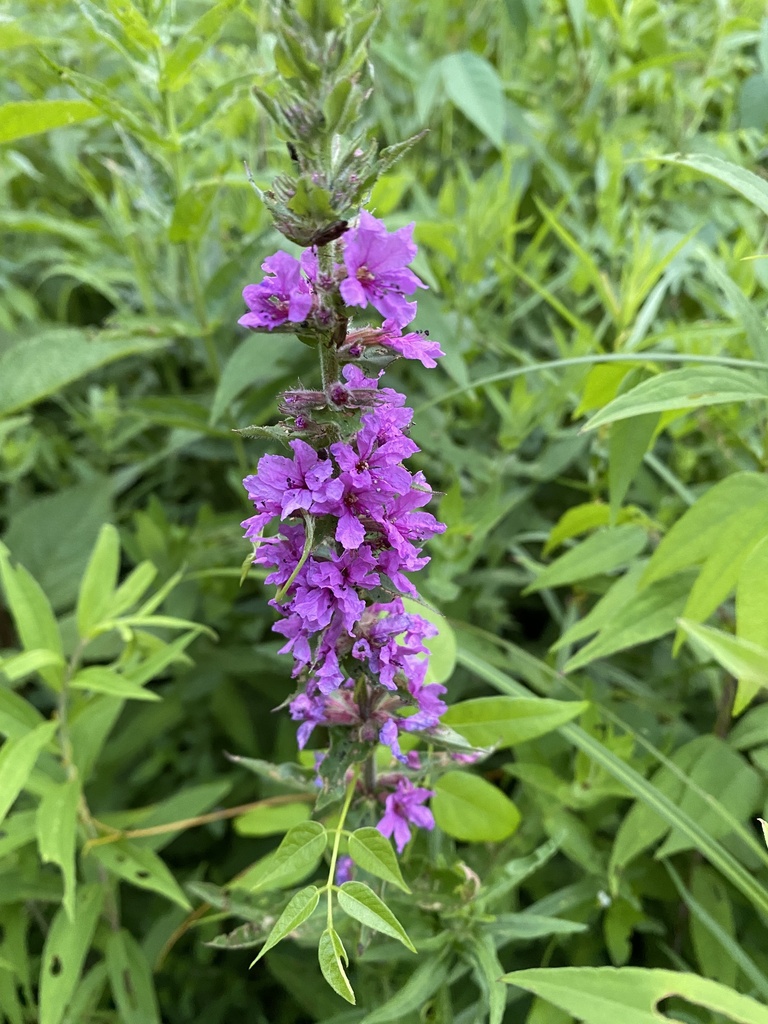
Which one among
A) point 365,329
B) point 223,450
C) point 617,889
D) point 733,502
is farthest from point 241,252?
point 617,889

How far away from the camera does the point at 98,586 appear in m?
1.32

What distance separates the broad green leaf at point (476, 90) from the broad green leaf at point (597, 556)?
988 millimetres

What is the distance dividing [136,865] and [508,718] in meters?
0.64

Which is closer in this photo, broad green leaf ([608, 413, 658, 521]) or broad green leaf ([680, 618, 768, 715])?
broad green leaf ([680, 618, 768, 715])

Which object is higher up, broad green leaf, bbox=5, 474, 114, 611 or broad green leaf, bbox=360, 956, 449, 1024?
broad green leaf, bbox=360, 956, 449, 1024

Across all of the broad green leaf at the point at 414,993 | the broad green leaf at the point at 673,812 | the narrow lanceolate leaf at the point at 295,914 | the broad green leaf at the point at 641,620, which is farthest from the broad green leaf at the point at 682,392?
the broad green leaf at the point at 414,993

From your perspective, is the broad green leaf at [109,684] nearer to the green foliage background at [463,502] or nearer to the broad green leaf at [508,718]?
the green foliage background at [463,502]

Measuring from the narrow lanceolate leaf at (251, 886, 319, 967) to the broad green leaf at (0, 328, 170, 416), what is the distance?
110 cm

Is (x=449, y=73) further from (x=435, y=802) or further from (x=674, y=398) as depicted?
(x=435, y=802)

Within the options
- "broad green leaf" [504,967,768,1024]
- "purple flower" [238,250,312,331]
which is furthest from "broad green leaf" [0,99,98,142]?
"broad green leaf" [504,967,768,1024]

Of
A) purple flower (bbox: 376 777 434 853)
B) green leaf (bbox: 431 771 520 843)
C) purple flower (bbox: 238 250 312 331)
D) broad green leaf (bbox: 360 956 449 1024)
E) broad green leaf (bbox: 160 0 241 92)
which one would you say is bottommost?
broad green leaf (bbox: 360 956 449 1024)

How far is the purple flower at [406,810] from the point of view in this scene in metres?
0.90

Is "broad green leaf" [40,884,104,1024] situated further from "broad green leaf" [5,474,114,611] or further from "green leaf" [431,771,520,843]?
"broad green leaf" [5,474,114,611]

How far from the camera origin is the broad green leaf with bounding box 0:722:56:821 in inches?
37.8
